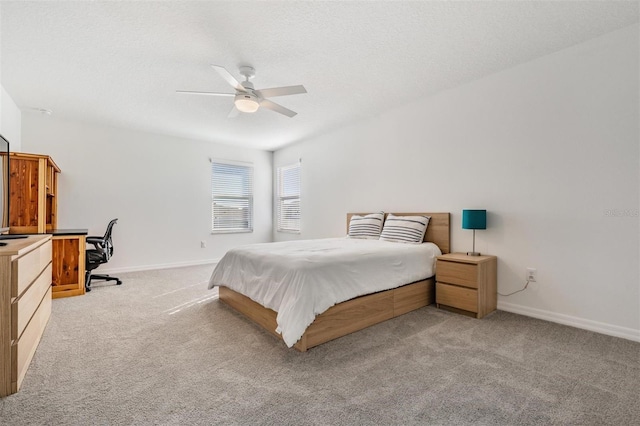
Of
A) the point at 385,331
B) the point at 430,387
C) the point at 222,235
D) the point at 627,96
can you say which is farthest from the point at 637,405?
the point at 222,235

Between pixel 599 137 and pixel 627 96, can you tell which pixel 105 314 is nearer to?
pixel 599 137

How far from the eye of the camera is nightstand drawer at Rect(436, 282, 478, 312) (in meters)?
2.90

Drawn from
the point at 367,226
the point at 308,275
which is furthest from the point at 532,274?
the point at 308,275

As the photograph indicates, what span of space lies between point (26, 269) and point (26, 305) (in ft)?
0.77

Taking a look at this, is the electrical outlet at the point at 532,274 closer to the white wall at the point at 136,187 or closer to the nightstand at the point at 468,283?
the nightstand at the point at 468,283

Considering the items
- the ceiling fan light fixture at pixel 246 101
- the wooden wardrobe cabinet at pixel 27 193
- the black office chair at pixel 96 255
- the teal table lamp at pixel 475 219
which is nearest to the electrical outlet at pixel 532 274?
the teal table lamp at pixel 475 219

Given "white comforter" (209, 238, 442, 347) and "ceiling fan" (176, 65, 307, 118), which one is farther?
"ceiling fan" (176, 65, 307, 118)

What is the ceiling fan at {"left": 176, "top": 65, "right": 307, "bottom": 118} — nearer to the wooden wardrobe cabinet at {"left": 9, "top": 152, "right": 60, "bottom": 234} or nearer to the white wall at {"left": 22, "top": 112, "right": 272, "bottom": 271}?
the wooden wardrobe cabinet at {"left": 9, "top": 152, "right": 60, "bottom": 234}

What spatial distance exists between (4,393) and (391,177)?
4160 millimetres

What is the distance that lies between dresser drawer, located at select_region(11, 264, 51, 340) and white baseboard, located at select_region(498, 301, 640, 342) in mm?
3957

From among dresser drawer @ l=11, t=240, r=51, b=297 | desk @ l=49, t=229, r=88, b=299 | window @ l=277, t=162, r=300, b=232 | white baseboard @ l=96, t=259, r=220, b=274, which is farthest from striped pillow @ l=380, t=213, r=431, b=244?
desk @ l=49, t=229, r=88, b=299

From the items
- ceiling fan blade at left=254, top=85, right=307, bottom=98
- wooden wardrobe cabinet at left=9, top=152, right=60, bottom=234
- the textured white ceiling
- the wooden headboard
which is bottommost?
the wooden headboard

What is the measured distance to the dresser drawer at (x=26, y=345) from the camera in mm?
1702

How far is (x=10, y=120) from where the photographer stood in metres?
3.80
